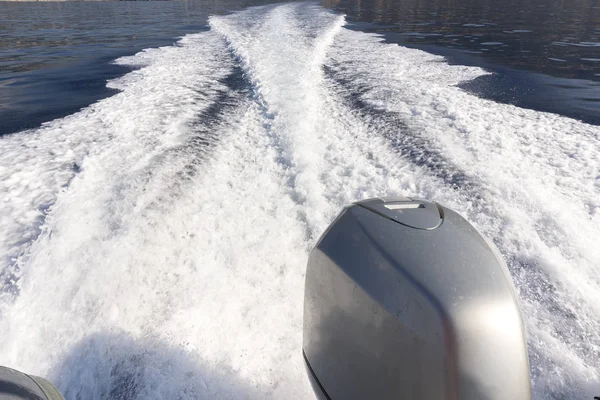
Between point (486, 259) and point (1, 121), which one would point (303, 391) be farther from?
point (1, 121)

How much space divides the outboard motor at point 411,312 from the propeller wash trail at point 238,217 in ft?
1.75

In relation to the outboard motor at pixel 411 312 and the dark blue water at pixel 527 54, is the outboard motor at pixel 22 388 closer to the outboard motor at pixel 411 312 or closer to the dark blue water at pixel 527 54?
the outboard motor at pixel 411 312

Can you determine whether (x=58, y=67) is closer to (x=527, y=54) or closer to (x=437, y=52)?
(x=437, y=52)

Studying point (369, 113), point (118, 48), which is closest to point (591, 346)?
point (369, 113)

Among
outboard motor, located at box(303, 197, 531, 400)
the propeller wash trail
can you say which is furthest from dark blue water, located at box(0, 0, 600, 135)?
outboard motor, located at box(303, 197, 531, 400)

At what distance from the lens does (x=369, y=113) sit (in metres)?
4.03

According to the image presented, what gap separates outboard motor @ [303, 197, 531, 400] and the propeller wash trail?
533 mm

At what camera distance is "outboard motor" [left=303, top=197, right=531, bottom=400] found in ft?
2.98

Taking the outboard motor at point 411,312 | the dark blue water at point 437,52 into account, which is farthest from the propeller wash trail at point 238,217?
the dark blue water at point 437,52

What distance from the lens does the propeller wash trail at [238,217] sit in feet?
5.15

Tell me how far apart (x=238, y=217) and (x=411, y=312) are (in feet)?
5.54

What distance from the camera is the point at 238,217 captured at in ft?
8.18

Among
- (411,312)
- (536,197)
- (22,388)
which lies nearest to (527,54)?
(536,197)

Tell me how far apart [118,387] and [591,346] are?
6.21ft
